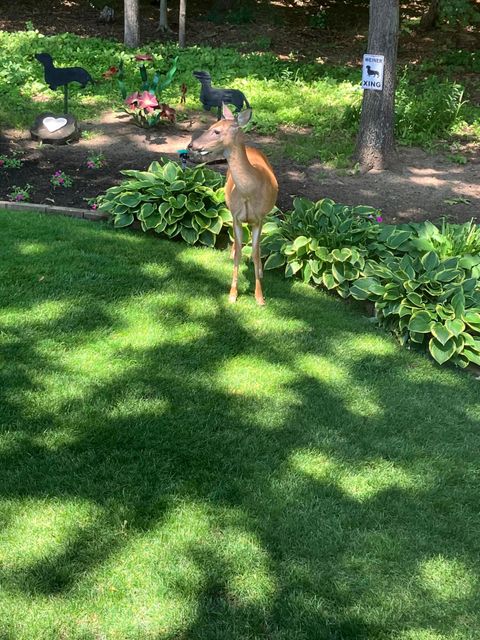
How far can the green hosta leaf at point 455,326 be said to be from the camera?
4723mm

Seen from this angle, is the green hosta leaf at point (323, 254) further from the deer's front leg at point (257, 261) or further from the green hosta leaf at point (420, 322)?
the green hosta leaf at point (420, 322)

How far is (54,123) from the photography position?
8.72m

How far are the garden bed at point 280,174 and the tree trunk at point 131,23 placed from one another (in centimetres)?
492

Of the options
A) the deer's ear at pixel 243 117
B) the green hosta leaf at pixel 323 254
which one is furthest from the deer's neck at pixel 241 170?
the green hosta leaf at pixel 323 254

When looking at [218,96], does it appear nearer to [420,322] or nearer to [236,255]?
[236,255]

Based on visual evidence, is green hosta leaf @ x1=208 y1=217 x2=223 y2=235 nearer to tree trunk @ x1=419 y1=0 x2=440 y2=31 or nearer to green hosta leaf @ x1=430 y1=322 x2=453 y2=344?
green hosta leaf @ x1=430 y1=322 x2=453 y2=344

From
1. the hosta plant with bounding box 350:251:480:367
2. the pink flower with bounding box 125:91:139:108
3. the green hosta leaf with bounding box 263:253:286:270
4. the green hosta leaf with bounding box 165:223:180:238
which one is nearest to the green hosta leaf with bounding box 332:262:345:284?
the hosta plant with bounding box 350:251:480:367

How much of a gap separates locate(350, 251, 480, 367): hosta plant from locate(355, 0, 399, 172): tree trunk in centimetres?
314

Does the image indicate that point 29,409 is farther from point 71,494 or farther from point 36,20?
point 36,20

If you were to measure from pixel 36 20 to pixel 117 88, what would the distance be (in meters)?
6.86

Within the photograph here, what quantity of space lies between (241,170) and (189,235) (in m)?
1.63

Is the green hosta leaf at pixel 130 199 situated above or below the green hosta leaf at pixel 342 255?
above

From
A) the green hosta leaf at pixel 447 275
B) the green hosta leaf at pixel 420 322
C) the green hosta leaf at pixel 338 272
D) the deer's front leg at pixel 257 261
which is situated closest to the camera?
the green hosta leaf at pixel 420 322

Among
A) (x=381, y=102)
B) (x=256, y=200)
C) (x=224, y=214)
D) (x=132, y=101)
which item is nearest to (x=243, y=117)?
(x=256, y=200)
